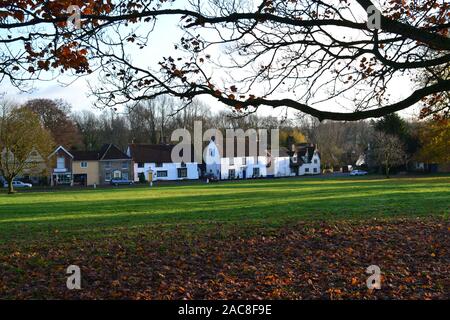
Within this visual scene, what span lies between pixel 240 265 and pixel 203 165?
79813mm

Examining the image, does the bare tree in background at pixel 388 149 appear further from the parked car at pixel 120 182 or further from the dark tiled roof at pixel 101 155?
the dark tiled roof at pixel 101 155

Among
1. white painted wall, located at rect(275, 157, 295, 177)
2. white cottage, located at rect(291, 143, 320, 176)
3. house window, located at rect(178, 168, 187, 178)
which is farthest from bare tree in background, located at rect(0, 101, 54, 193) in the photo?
white cottage, located at rect(291, 143, 320, 176)

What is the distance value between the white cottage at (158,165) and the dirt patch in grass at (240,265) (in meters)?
68.2

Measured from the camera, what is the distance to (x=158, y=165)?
81625 millimetres

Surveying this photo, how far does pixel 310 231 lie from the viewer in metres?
12.7

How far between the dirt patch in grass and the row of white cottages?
66.7 m

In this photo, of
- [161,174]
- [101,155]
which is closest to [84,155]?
[101,155]

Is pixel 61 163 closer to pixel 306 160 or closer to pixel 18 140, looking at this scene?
pixel 18 140

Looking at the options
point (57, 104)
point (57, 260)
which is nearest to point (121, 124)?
point (57, 104)

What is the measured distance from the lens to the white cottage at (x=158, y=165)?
264 ft

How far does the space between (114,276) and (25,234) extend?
8.43m
